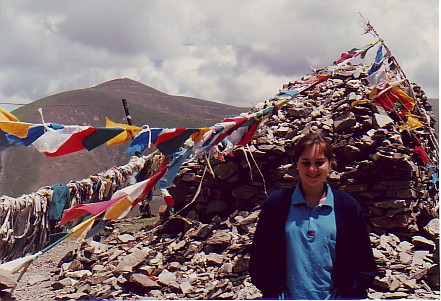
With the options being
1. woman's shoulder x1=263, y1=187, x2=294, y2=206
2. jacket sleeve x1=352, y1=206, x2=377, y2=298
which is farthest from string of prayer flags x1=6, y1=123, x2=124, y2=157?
jacket sleeve x1=352, y1=206, x2=377, y2=298

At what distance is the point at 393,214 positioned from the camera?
23.4ft

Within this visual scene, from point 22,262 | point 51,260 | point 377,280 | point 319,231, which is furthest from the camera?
point 51,260

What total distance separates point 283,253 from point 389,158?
5392 mm

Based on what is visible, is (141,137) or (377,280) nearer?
(141,137)

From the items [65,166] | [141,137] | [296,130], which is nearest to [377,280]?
[296,130]

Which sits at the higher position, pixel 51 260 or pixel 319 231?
pixel 319 231

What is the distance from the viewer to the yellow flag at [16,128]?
416 cm

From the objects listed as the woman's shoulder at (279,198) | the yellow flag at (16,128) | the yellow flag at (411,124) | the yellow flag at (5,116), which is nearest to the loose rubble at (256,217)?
the yellow flag at (411,124)

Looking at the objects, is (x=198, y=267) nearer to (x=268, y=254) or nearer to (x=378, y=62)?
(x=268, y=254)

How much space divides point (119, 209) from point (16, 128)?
4.26ft

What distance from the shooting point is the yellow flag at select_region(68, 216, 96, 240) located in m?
4.17

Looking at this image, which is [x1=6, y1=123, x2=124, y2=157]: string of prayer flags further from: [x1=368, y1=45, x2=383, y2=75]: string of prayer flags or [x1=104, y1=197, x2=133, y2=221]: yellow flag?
[x1=368, y1=45, x2=383, y2=75]: string of prayer flags

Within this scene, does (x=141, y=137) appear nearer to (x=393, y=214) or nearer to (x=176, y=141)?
(x=176, y=141)

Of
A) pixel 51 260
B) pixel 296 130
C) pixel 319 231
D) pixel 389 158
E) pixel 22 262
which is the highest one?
pixel 296 130
